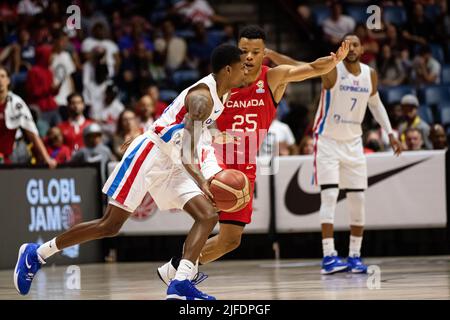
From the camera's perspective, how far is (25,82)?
51.9ft

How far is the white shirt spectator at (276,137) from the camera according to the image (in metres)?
13.7

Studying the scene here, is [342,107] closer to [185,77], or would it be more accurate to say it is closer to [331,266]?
[331,266]

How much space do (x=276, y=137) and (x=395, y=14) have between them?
14.7ft

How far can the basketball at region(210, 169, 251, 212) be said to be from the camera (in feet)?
24.0

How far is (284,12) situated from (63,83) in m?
4.60

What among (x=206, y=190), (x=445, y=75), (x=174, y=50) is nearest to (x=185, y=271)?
(x=206, y=190)

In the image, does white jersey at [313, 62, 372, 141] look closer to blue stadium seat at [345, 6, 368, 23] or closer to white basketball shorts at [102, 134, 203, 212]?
white basketball shorts at [102, 134, 203, 212]

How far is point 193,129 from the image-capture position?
22.3 feet

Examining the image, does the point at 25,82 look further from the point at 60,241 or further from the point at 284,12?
the point at 60,241

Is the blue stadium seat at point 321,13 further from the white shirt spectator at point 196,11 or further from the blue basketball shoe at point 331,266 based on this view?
the blue basketball shoe at point 331,266

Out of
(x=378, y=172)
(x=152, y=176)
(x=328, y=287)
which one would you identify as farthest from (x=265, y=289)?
(x=378, y=172)

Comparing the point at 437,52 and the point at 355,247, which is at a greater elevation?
the point at 437,52

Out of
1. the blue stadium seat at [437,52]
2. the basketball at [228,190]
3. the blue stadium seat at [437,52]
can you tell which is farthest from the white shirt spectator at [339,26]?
the basketball at [228,190]
